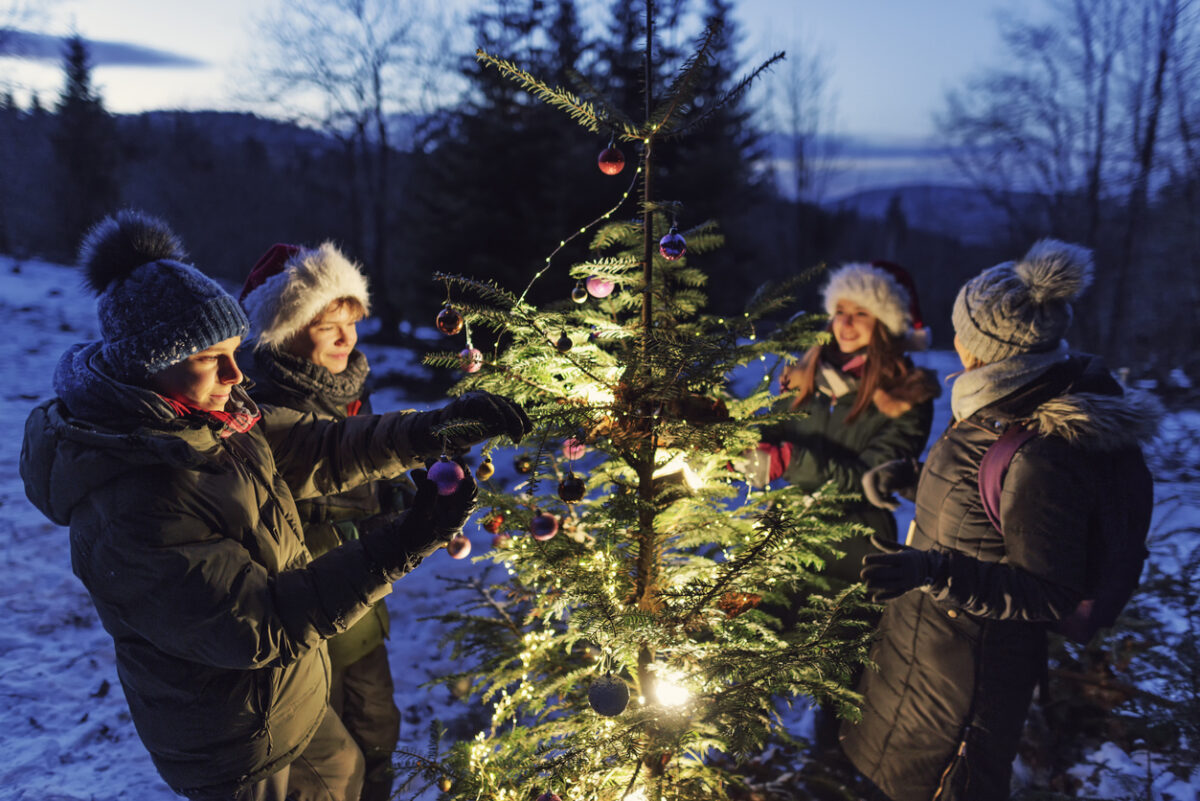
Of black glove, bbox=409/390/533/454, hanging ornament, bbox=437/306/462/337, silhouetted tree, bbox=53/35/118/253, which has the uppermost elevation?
silhouetted tree, bbox=53/35/118/253

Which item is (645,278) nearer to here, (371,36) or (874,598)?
(874,598)

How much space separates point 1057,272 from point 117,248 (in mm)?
3135

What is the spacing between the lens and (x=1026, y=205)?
15.7 meters

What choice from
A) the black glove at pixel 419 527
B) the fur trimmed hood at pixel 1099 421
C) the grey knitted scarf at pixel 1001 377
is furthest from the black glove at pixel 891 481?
the black glove at pixel 419 527

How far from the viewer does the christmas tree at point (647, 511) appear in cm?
176

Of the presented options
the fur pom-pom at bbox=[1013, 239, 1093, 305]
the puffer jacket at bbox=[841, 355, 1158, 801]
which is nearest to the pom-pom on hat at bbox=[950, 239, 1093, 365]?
the fur pom-pom at bbox=[1013, 239, 1093, 305]

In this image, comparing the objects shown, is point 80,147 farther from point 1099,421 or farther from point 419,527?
point 1099,421

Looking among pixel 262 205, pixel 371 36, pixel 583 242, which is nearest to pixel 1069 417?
pixel 583 242

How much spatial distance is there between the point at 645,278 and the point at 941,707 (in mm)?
2098

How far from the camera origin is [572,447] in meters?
1.92

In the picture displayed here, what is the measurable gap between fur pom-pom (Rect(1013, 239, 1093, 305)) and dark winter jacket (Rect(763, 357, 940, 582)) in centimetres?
111

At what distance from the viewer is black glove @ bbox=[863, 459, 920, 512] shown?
2.93 meters

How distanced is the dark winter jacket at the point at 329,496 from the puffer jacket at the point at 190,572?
704 millimetres

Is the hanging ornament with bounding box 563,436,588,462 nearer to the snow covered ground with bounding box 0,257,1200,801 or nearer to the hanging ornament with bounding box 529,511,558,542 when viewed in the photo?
the hanging ornament with bounding box 529,511,558,542
